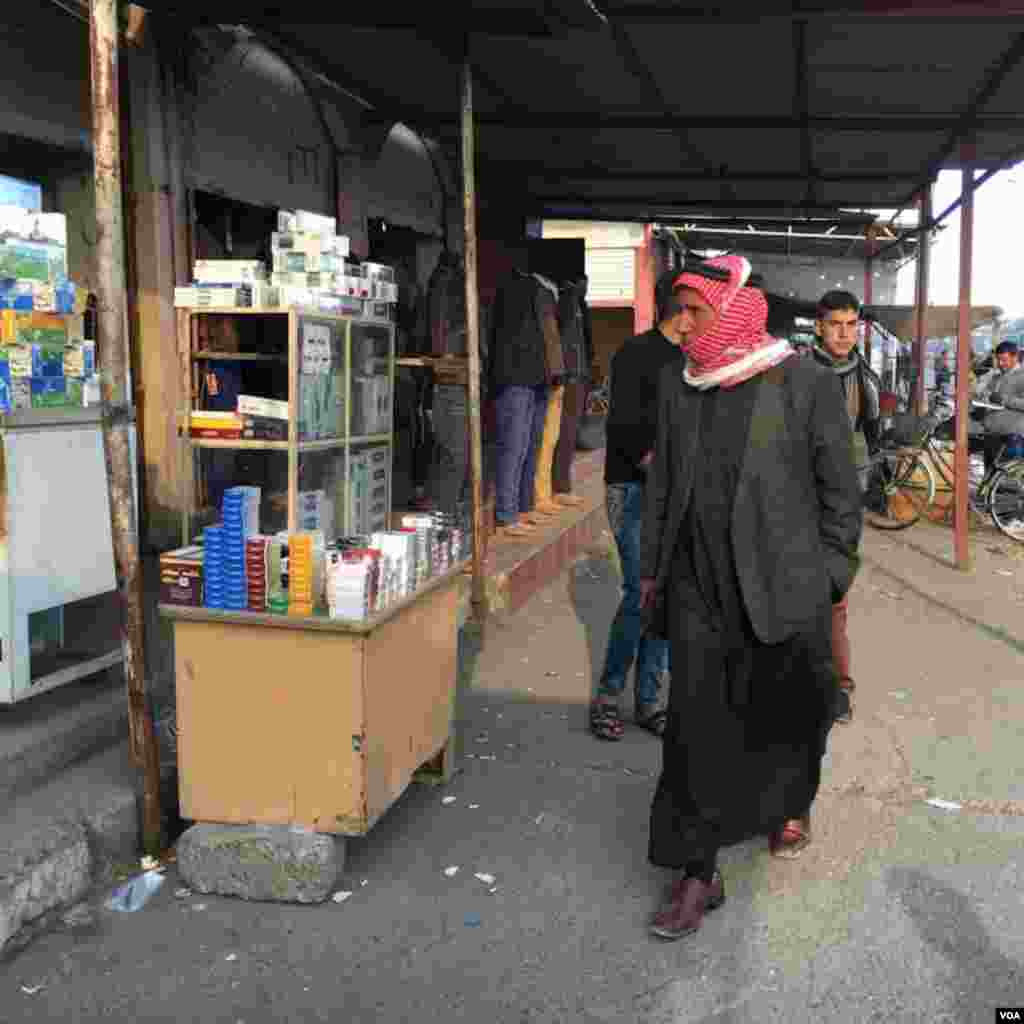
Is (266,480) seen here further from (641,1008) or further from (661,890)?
(641,1008)

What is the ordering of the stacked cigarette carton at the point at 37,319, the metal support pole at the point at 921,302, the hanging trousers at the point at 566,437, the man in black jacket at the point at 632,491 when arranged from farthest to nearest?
the metal support pole at the point at 921,302
the hanging trousers at the point at 566,437
the man in black jacket at the point at 632,491
the stacked cigarette carton at the point at 37,319

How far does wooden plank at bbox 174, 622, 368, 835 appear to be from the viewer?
3.42 meters

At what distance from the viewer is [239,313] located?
5.29m

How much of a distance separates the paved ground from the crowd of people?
0.85ft

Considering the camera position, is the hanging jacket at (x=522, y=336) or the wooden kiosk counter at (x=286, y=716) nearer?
the wooden kiosk counter at (x=286, y=716)

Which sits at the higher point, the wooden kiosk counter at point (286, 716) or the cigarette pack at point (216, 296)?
the cigarette pack at point (216, 296)

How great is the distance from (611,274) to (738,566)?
1887 centimetres

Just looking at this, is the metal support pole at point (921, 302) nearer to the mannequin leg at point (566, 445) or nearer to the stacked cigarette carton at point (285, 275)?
the mannequin leg at point (566, 445)

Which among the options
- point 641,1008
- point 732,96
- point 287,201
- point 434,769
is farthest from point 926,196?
point 641,1008

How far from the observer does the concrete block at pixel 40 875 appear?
315 centimetres

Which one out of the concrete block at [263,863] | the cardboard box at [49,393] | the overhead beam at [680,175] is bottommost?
the concrete block at [263,863]

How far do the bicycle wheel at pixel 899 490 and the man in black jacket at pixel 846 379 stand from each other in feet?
19.6

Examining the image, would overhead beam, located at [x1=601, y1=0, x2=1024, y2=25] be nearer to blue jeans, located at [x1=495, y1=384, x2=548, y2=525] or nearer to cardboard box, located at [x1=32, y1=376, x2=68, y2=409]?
blue jeans, located at [x1=495, y1=384, x2=548, y2=525]

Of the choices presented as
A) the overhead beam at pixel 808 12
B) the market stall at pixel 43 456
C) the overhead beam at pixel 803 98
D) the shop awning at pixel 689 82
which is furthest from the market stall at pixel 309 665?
the overhead beam at pixel 803 98
